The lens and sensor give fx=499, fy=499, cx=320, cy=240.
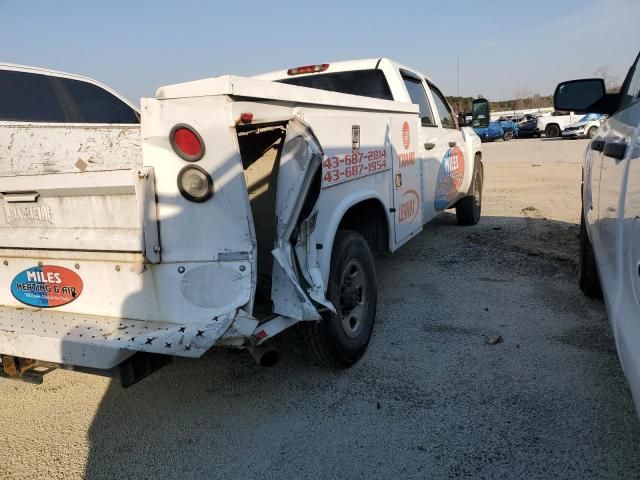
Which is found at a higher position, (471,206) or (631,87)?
(631,87)

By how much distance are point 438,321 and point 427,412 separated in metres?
1.32

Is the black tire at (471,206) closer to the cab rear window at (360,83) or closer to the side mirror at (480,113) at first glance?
the side mirror at (480,113)

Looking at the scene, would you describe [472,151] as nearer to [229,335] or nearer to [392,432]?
[392,432]

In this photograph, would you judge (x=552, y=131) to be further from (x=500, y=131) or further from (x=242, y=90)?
(x=242, y=90)

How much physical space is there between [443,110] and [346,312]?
3.82m

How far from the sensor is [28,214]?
100 inches

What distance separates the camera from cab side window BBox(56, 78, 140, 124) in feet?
17.1

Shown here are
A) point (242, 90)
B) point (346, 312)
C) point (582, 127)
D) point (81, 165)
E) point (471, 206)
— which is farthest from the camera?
point (582, 127)

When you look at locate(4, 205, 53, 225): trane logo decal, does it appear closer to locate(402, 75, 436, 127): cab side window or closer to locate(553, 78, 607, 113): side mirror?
locate(553, 78, 607, 113): side mirror

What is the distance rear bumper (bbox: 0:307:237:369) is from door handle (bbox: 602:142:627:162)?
184cm

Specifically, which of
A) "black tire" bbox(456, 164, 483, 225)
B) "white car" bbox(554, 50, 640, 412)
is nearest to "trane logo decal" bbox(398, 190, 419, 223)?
"white car" bbox(554, 50, 640, 412)

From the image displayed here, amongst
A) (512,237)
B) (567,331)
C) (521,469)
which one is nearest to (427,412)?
(521,469)

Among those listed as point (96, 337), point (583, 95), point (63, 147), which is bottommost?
point (96, 337)

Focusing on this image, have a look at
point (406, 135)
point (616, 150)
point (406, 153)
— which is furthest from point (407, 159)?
point (616, 150)
